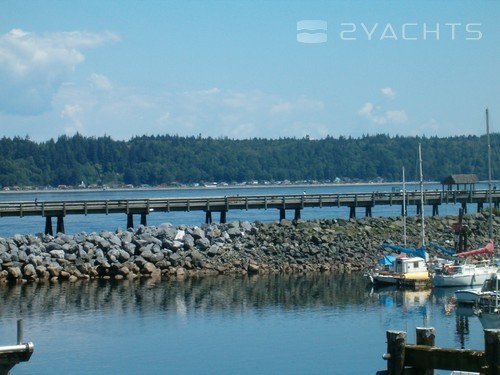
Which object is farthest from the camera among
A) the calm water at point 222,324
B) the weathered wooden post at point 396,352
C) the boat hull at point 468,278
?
the boat hull at point 468,278

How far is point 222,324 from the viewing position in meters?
38.7

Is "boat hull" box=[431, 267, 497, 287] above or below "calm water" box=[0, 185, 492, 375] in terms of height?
above

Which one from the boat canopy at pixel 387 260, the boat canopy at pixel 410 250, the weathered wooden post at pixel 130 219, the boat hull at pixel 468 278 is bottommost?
the boat hull at pixel 468 278

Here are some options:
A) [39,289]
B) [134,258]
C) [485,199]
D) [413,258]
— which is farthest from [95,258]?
[485,199]

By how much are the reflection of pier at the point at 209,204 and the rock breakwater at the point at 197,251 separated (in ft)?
15.6

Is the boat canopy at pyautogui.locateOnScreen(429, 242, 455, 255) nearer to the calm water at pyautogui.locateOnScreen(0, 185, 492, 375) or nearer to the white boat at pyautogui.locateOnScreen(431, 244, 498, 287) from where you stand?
the calm water at pyautogui.locateOnScreen(0, 185, 492, 375)

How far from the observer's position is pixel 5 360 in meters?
22.1

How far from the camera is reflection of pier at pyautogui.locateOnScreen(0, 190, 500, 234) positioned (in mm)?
59594

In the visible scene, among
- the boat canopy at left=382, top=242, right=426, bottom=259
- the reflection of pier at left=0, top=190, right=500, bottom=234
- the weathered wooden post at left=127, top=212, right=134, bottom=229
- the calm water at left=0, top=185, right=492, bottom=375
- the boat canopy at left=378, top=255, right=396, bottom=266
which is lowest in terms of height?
the calm water at left=0, top=185, right=492, bottom=375

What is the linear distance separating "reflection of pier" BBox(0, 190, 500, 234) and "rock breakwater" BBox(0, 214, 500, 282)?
15.6 ft

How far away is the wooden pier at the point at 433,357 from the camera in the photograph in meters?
21.2

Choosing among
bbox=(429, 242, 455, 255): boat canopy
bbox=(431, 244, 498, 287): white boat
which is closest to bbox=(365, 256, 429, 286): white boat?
bbox=(431, 244, 498, 287): white boat

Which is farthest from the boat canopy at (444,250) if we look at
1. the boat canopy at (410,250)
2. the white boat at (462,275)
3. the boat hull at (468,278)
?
the boat hull at (468,278)

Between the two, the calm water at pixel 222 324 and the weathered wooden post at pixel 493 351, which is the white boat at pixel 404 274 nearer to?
the calm water at pixel 222 324
